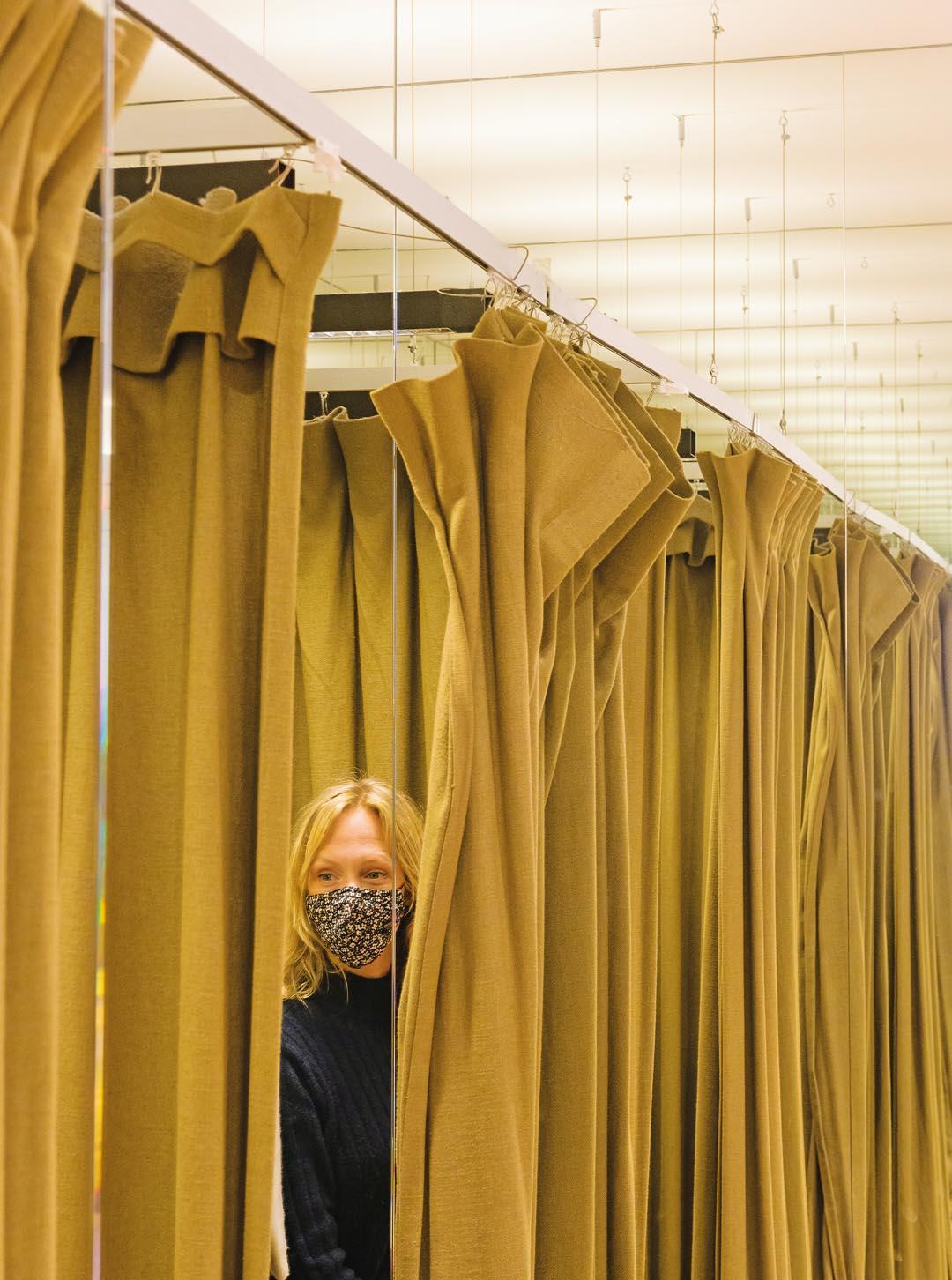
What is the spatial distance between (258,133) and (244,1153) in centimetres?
63

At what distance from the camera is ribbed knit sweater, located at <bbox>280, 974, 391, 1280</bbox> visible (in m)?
1.01

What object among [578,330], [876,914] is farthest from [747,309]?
[578,330]

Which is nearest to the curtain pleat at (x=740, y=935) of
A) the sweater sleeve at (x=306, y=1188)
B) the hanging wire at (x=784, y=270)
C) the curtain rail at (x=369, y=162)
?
the curtain rail at (x=369, y=162)

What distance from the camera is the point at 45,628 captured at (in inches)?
28.5

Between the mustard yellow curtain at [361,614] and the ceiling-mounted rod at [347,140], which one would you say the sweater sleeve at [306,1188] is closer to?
the mustard yellow curtain at [361,614]

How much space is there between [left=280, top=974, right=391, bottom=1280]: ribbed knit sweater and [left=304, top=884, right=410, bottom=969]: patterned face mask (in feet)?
0.07

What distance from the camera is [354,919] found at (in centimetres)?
113

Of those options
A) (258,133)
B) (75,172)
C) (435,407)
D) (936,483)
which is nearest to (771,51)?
(936,483)

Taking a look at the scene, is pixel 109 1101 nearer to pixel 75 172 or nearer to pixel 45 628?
pixel 45 628

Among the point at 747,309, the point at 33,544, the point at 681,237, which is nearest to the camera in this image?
the point at 33,544

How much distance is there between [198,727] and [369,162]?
45cm

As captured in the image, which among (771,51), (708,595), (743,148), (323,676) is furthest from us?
(743,148)

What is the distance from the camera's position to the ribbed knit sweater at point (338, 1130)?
1008 mm

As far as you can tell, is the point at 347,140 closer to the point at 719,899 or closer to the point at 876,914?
the point at 719,899
